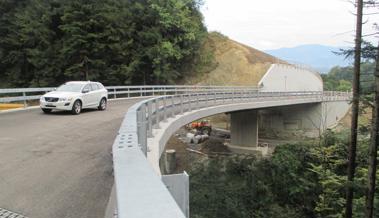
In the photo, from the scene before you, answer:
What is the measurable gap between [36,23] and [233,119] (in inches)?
1142

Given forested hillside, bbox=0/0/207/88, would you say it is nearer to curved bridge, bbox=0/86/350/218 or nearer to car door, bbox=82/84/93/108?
car door, bbox=82/84/93/108

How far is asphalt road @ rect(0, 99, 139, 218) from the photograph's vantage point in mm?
5945

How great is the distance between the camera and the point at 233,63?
72.9m

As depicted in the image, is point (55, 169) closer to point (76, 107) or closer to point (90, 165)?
point (90, 165)

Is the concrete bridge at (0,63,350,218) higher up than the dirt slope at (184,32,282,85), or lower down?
lower down

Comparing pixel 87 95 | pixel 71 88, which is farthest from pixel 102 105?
pixel 71 88

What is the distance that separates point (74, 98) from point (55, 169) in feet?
37.8

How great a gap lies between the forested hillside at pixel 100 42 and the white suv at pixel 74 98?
25.1 meters

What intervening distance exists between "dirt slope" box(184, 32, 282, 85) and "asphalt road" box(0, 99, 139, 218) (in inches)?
2007

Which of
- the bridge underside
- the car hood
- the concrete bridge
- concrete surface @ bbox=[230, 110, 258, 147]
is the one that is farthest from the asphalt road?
the bridge underside

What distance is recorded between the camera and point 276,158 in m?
23.3

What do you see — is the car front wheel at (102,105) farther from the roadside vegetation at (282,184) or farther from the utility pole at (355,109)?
the utility pole at (355,109)

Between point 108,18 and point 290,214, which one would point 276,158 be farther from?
point 108,18

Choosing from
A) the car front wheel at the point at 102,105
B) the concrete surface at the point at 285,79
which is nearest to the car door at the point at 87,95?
the car front wheel at the point at 102,105
